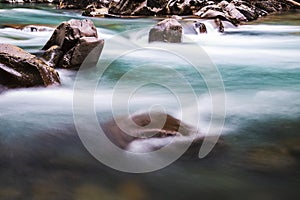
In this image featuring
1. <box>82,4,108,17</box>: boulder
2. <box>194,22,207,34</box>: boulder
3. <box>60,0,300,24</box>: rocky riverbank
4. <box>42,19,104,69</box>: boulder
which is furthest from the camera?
<box>82,4,108,17</box>: boulder

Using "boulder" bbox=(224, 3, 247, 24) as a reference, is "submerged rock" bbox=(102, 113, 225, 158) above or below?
below

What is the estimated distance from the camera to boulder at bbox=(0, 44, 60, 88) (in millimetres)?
4973

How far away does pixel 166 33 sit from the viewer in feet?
32.4

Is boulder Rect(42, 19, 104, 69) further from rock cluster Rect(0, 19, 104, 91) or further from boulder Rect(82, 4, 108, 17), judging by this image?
boulder Rect(82, 4, 108, 17)

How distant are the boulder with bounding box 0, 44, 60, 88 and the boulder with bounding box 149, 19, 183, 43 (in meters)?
4.96

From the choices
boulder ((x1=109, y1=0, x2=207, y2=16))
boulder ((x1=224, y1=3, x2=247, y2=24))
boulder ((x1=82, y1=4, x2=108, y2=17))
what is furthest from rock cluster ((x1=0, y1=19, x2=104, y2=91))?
boulder ((x1=82, y1=4, x2=108, y2=17))

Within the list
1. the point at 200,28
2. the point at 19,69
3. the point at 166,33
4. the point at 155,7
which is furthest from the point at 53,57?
the point at 155,7

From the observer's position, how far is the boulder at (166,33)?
9.89 m

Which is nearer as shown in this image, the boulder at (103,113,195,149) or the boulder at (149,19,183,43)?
the boulder at (103,113,195,149)

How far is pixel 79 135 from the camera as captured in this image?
3.93 meters

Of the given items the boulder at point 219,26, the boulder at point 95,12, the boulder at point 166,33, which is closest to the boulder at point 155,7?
the boulder at point 95,12

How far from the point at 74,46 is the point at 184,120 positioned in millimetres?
2954

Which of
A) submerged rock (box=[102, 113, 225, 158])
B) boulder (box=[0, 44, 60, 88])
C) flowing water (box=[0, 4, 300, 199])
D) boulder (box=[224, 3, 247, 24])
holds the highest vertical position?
boulder (box=[224, 3, 247, 24])

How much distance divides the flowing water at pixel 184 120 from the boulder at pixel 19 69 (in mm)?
132
